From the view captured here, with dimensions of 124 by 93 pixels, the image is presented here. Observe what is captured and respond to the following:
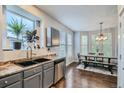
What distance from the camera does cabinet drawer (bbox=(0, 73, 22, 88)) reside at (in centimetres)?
162

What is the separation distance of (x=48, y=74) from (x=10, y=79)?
1.44 m

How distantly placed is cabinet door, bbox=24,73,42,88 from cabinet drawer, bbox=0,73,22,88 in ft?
0.77

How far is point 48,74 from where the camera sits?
3.10 m

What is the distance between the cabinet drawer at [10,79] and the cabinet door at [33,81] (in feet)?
0.77

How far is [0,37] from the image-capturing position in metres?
2.23

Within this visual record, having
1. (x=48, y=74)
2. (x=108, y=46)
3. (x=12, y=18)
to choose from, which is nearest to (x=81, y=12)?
(x=12, y=18)

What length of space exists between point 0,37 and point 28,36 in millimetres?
918

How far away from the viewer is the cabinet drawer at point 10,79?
1616 millimetres

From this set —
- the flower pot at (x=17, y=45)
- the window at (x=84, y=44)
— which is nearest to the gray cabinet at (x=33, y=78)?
the flower pot at (x=17, y=45)

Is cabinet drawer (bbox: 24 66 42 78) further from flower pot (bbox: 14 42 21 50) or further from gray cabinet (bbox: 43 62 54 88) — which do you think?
flower pot (bbox: 14 42 21 50)

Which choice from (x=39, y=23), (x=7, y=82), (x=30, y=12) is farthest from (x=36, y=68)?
(x=39, y=23)

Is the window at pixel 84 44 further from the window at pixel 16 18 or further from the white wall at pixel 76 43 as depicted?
the window at pixel 16 18

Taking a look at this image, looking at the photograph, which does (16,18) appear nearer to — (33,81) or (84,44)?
(33,81)
